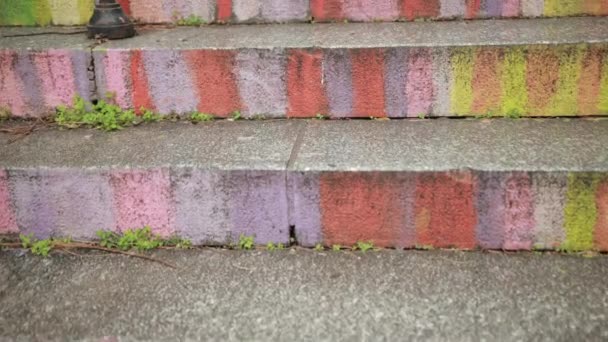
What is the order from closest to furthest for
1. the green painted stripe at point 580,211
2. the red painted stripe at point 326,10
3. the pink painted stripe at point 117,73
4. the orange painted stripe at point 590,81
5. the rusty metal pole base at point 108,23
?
the green painted stripe at point 580,211
the orange painted stripe at point 590,81
the pink painted stripe at point 117,73
the rusty metal pole base at point 108,23
the red painted stripe at point 326,10

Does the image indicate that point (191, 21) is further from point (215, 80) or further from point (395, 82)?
point (395, 82)

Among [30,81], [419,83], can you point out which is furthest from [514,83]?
[30,81]

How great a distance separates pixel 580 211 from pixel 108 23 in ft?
7.26

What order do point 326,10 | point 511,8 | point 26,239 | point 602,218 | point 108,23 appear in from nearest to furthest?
point 602,218 < point 26,239 < point 108,23 < point 511,8 < point 326,10

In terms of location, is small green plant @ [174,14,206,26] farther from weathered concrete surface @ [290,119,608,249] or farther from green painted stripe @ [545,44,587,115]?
green painted stripe @ [545,44,587,115]

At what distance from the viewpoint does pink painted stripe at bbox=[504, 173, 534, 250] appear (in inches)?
78.6

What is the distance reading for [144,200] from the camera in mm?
2180

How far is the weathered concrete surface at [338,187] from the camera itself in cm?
202

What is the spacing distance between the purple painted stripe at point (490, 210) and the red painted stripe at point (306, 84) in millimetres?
805

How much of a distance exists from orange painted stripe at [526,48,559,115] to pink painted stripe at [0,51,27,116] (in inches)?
88.0

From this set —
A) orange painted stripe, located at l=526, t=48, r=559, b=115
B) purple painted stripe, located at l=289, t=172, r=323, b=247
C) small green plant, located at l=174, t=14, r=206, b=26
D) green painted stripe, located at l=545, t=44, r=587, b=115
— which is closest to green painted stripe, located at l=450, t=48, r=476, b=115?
orange painted stripe, located at l=526, t=48, r=559, b=115

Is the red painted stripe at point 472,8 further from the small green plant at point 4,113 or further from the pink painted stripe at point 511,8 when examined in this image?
the small green plant at point 4,113

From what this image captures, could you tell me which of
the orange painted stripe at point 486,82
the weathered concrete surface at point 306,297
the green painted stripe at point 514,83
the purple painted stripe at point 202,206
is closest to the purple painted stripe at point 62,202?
the weathered concrete surface at point 306,297

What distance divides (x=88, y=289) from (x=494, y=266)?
1.43 metres
